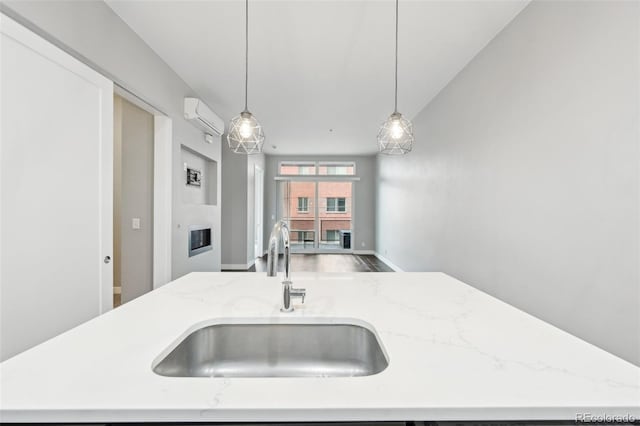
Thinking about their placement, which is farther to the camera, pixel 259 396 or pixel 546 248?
pixel 546 248

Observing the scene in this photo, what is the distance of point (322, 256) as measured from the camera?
298 inches

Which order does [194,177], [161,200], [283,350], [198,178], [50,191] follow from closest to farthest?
1. [283,350]
2. [50,191]
3. [161,200]
4. [194,177]
5. [198,178]

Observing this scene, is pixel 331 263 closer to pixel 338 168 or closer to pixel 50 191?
pixel 338 168

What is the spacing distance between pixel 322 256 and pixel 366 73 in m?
5.11

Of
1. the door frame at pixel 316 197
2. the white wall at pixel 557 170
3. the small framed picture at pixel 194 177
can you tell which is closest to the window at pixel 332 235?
the door frame at pixel 316 197

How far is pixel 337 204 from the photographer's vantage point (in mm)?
8117

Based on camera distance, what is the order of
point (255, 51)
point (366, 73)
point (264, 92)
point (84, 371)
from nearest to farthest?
point (84, 371) < point (255, 51) < point (366, 73) < point (264, 92)

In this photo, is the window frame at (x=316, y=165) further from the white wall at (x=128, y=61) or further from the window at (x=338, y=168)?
the white wall at (x=128, y=61)

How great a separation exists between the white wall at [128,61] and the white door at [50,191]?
87 mm

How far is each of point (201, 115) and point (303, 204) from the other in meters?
4.61

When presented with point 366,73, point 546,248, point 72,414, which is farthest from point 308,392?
point 366,73

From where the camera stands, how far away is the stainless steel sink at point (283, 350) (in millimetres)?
991

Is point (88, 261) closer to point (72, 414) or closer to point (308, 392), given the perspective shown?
point (72, 414)

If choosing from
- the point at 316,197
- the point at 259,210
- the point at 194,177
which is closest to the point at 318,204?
the point at 316,197
